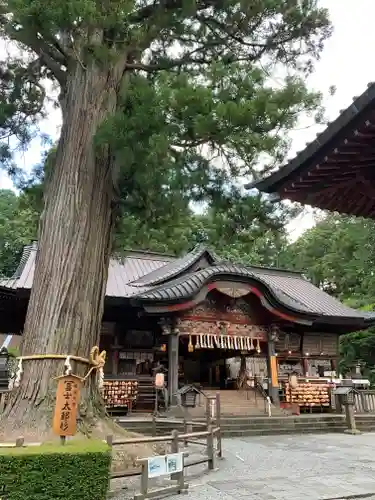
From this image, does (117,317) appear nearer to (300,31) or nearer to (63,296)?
(63,296)

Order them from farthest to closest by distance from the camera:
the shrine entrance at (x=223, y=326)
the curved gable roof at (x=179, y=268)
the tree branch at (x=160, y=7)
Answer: the curved gable roof at (x=179, y=268)
the shrine entrance at (x=223, y=326)
the tree branch at (x=160, y=7)

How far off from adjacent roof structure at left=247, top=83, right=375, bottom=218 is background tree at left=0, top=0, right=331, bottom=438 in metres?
2.07

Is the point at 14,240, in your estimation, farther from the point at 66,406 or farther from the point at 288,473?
the point at 288,473

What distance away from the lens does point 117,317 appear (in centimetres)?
1432

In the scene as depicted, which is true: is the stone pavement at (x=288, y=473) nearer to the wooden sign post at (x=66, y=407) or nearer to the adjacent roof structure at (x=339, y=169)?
the wooden sign post at (x=66, y=407)

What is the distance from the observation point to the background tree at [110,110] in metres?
6.04

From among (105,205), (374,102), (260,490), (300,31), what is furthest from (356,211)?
(300,31)

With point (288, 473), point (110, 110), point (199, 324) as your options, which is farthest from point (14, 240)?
point (288, 473)

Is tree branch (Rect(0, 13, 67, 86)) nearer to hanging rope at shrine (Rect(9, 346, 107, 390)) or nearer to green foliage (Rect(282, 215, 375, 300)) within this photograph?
hanging rope at shrine (Rect(9, 346, 107, 390))

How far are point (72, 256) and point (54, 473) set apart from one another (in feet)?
9.95

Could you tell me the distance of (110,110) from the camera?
7453mm

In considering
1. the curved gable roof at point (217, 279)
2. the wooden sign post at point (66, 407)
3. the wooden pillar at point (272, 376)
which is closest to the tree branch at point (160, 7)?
the wooden sign post at point (66, 407)

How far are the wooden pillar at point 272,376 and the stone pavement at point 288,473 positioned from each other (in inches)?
157

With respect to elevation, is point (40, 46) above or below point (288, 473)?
above
